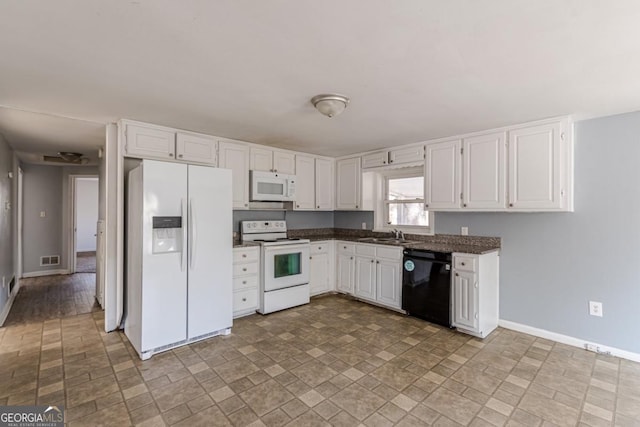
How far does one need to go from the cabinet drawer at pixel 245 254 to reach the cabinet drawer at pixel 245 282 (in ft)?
0.71

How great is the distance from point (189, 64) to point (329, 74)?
2.97 feet

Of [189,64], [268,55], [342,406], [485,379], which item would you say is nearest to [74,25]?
[189,64]

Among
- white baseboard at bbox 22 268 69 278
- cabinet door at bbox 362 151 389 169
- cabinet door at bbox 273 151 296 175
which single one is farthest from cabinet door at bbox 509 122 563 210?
white baseboard at bbox 22 268 69 278

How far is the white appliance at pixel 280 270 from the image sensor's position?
3.88 m

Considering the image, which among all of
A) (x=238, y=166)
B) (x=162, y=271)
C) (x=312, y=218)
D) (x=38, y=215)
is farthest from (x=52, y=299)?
(x=312, y=218)

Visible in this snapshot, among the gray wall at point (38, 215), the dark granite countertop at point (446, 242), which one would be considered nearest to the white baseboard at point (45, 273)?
the gray wall at point (38, 215)

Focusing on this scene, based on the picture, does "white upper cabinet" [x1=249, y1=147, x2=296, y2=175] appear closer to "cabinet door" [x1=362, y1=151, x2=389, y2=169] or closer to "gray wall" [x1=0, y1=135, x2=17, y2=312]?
"cabinet door" [x1=362, y1=151, x2=389, y2=169]

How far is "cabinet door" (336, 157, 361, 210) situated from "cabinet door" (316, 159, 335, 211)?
11 cm

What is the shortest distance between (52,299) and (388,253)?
191 inches

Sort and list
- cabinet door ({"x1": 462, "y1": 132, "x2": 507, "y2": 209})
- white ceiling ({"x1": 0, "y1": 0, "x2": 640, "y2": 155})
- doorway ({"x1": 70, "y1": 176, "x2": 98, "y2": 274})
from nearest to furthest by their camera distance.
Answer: white ceiling ({"x1": 0, "y1": 0, "x2": 640, "y2": 155})
cabinet door ({"x1": 462, "y1": 132, "x2": 507, "y2": 209})
doorway ({"x1": 70, "y1": 176, "x2": 98, "y2": 274})

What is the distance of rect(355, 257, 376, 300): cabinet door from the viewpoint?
4.24 meters

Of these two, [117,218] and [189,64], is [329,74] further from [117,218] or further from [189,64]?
[117,218]

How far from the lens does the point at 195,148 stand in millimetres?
3637
